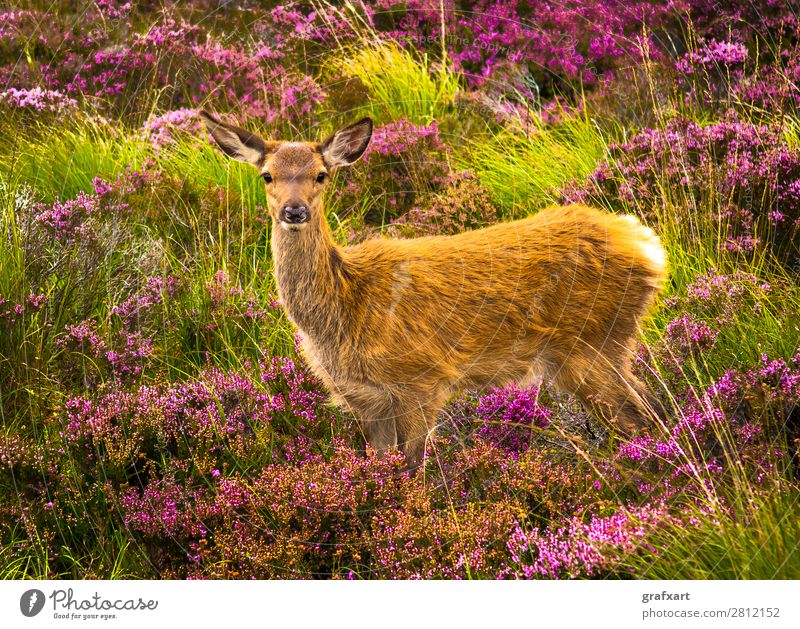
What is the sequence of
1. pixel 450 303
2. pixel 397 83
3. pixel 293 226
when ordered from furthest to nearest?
pixel 397 83 → pixel 450 303 → pixel 293 226

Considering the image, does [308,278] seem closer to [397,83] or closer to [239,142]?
[239,142]

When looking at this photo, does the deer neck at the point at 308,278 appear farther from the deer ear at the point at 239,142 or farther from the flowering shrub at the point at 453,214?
the flowering shrub at the point at 453,214

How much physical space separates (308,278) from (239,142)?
2.44 feet

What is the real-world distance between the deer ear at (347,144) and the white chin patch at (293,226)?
0.34 m

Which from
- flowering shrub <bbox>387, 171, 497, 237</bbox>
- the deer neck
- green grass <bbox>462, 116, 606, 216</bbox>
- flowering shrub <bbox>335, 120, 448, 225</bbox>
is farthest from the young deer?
flowering shrub <bbox>335, 120, 448, 225</bbox>

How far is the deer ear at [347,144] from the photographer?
4.68 m

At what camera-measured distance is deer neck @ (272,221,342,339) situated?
496cm

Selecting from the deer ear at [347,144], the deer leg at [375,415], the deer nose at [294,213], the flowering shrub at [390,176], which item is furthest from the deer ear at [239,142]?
the flowering shrub at [390,176]

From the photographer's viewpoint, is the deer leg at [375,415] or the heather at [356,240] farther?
the deer leg at [375,415]

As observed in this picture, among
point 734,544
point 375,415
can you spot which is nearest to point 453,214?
point 375,415

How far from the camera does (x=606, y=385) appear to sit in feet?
17.7
